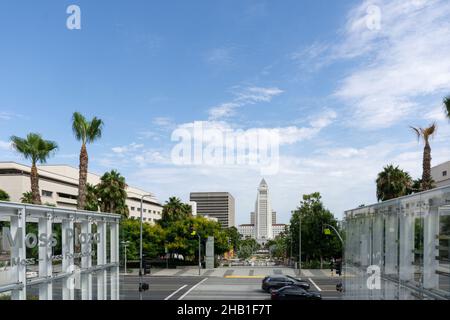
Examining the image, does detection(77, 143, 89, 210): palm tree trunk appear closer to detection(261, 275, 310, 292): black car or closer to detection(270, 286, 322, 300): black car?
detection(261, 275, 310, 292): black car

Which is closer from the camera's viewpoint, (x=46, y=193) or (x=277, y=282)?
(x=277, y=282)

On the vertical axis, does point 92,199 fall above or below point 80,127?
below

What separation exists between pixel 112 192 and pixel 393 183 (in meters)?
33.0

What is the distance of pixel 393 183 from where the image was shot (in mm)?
44406

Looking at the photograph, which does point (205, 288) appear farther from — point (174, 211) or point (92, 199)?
point (174, 211)

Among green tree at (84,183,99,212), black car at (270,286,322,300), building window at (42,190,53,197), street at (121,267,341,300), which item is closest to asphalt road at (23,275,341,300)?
street at (121,267,341,300)

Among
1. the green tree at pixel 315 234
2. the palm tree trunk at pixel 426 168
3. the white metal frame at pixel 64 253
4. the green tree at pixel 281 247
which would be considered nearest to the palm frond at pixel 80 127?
Result: the white metal frame at pixel 64 253

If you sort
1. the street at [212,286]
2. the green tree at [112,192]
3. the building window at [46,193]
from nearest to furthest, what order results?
the street at [212,286]
the green tree at [112,192]
the building window at [46,193]

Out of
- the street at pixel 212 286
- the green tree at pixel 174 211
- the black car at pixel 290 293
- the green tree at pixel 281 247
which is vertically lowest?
the green tree at pixel 281 247

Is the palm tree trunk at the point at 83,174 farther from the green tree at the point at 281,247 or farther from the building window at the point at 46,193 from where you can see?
the green tree at the point at 281,247

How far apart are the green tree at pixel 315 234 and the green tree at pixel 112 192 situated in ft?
83.1

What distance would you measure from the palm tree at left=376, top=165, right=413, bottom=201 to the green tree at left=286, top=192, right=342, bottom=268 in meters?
14.4

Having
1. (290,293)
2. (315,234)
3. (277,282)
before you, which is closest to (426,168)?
(290,293)

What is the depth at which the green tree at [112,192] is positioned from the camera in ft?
171
